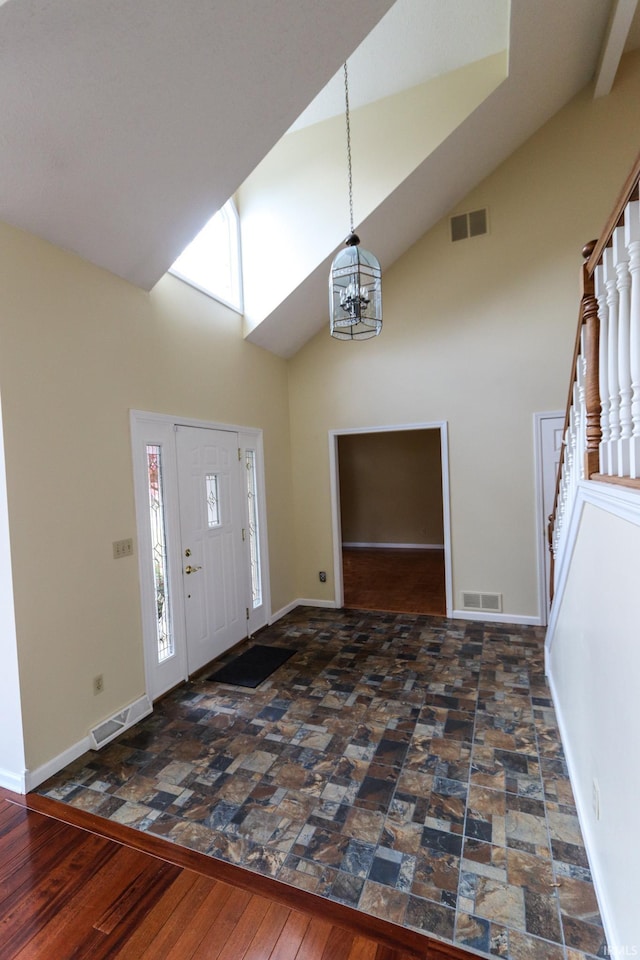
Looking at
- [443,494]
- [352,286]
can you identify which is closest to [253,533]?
[443,494]

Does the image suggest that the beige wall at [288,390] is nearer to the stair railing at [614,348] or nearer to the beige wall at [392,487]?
the stair railing at [614,348]

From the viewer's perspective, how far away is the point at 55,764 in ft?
7.75

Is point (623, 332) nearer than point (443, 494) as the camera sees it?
Yes

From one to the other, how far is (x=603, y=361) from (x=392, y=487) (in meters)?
6.86

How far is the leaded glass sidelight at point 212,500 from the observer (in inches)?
148

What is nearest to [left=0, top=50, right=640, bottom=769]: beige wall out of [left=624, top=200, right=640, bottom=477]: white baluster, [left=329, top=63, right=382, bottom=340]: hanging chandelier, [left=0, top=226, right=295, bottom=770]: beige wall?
[left=0, top=226, right=295, bottom=770]: beige wall

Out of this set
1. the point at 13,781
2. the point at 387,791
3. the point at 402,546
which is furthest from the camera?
the point at 402,546

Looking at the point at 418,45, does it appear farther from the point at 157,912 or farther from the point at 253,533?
the point at 157,912

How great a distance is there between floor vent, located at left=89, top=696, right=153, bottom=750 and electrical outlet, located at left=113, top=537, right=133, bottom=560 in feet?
3.25

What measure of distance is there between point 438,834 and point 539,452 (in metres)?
3.29

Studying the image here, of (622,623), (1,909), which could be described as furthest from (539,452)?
(1,909)

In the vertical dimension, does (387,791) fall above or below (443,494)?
below

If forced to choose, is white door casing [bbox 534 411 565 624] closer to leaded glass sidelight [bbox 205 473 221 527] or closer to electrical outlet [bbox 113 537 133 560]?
leaded glass sidelight [bbox 205 473 221 527]

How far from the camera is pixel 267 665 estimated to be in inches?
143
